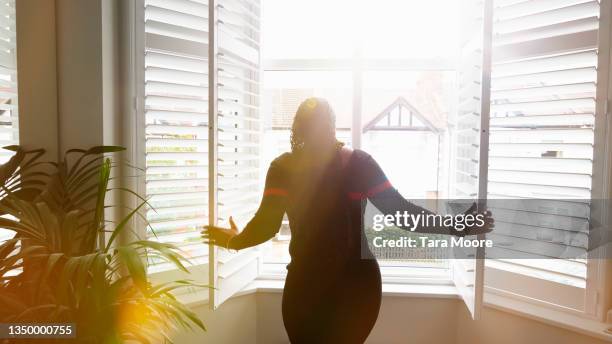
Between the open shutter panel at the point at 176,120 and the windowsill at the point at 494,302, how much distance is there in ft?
1.27

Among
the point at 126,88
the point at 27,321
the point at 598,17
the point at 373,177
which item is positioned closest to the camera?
the point at 27,321

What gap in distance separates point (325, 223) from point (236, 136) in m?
0.96

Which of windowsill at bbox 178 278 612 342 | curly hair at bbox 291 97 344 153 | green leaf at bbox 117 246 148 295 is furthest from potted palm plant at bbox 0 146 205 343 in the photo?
windowsill at bbox 178 278 612 342

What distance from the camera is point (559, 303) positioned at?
1.83m

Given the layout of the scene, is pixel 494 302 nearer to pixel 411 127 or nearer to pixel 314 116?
pixel 411 127

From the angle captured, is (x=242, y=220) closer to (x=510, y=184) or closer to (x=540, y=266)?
(x=510, y=184)

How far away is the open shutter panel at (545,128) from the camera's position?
1718 mm

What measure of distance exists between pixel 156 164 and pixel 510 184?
166 centimetres

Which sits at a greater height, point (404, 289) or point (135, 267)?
point (135, 267)

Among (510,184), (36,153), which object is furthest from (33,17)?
(510,184)

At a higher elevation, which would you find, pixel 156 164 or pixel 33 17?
pixel 33 17

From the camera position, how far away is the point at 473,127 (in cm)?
169

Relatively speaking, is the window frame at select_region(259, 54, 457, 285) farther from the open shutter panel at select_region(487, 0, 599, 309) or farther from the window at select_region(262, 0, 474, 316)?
the open shutter panel at select_region(487, 0, 599, 309)

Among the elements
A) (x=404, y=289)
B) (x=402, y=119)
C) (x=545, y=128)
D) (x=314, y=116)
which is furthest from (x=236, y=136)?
(x=545, y=128)
